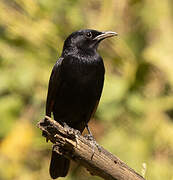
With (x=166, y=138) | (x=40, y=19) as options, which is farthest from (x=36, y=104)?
(x=166, y=138)

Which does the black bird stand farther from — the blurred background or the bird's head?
the blurred background

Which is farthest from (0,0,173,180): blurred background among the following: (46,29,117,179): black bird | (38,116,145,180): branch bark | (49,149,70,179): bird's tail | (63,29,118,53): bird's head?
(38,116,145,180): branch bark

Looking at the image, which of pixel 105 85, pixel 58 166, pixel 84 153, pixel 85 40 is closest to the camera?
pixel 84 153

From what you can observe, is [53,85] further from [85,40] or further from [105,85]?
[105,85]

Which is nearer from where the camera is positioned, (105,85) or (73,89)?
(73,89)

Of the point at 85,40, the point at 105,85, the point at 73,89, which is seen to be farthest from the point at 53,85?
the point at 105,85

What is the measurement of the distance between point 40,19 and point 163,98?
65.2 inches

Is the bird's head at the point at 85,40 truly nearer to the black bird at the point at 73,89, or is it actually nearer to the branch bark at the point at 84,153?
the black bird at the point at 73,89

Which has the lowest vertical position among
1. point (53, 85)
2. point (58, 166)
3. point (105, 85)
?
point (58, 166)

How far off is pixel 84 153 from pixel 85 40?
1.82m

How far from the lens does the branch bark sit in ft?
15.1

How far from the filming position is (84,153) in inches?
183

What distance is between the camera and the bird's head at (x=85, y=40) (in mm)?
6133

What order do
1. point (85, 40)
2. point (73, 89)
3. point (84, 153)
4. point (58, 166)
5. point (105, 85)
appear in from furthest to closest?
point (105, 85)
point (85, 40)
point (58, 166)
point (73, 89)
point (84, 153)
